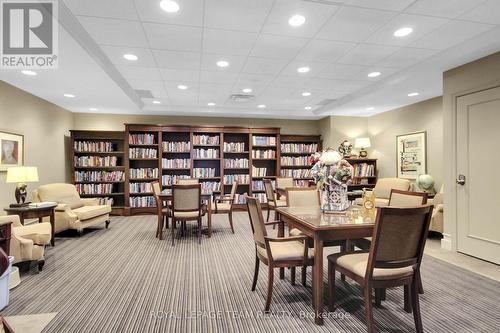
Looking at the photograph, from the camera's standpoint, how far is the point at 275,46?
3.22m

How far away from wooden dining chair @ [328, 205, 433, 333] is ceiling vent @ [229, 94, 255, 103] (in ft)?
13.8

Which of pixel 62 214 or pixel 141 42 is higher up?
pixel 141 42

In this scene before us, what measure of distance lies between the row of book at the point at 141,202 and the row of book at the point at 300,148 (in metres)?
3.78

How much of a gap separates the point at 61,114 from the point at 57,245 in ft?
11.0

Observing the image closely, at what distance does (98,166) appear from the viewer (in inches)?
258

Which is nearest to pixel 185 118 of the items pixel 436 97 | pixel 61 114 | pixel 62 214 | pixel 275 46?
pixel 61 114

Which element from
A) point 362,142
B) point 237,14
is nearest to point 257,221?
point 237,14

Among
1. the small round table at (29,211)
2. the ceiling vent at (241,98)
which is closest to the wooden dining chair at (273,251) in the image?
the small round table at (29,211)

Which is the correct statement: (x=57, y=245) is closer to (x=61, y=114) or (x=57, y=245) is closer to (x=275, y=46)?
(x=61, y=114)

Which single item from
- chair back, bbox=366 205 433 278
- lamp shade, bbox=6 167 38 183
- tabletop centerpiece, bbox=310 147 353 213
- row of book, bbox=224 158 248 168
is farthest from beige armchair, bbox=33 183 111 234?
chair back, bbox=366 205 433 278

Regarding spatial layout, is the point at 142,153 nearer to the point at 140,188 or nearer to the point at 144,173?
the point at 144,173

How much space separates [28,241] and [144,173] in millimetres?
3879

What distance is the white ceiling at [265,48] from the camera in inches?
97.4

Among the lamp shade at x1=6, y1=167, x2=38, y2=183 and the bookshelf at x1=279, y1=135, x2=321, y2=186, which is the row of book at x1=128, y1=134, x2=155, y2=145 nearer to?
the lamp shade at x1=6, y1=167, x2=38, y2=183
